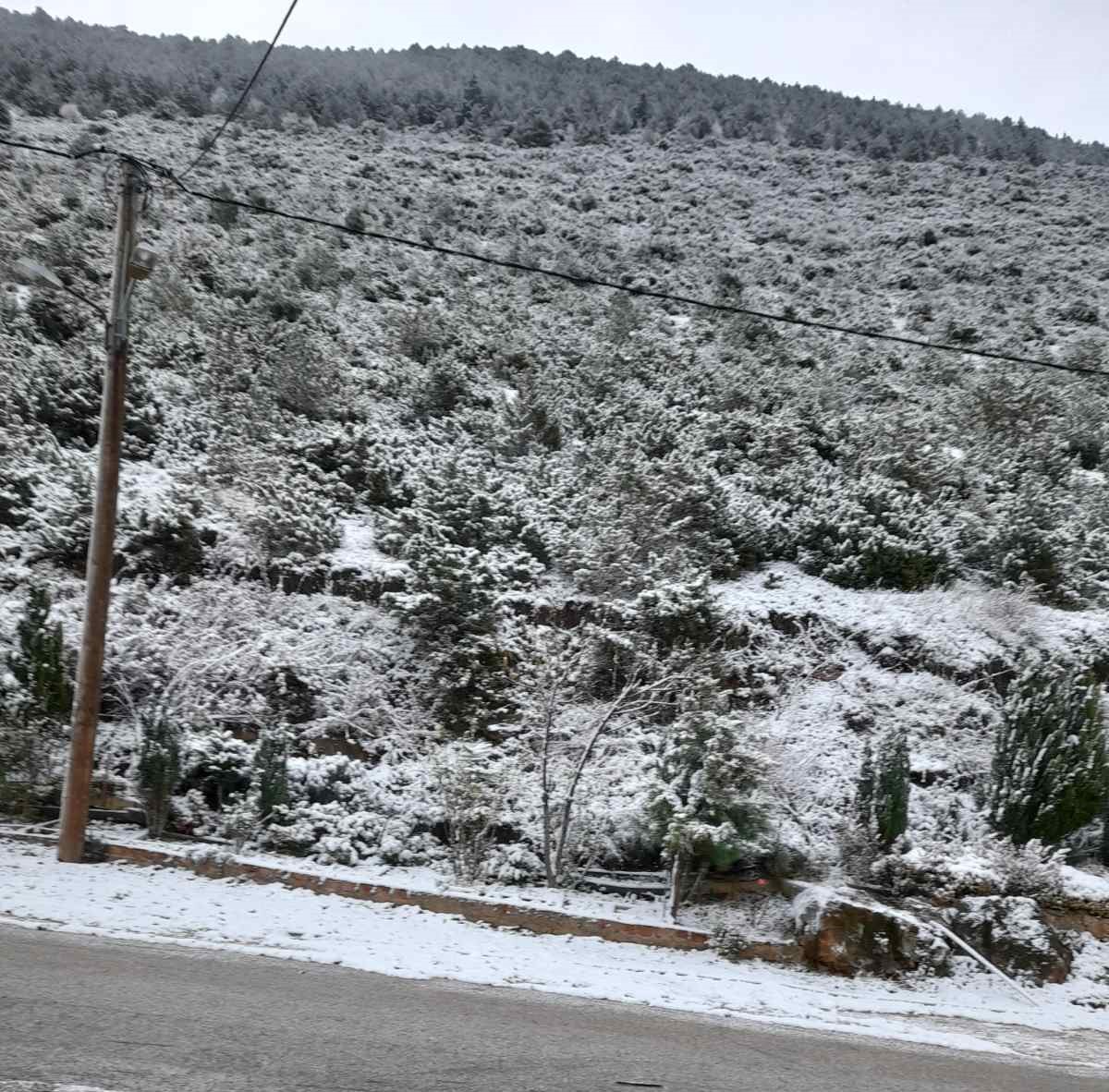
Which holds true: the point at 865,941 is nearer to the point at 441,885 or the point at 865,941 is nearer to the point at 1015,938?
the point at 1015,938

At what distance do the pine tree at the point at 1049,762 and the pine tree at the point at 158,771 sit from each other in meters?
8.60

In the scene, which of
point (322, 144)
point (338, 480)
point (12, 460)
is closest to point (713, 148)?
point (322, 144)

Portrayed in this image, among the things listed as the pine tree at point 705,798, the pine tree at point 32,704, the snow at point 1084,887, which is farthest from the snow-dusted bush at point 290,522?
the snow at point 1084,887

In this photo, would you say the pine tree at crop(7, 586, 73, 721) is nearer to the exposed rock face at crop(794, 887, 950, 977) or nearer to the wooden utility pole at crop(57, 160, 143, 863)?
the wooden utility pole at crop(57, 160, 143, 863)

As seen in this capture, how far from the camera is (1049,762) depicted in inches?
357

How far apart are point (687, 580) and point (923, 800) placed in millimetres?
3975

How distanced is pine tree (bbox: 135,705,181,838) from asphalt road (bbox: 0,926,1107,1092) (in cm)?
247

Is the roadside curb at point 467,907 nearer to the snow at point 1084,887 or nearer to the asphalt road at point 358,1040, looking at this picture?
the asphalt road at point 358,1040

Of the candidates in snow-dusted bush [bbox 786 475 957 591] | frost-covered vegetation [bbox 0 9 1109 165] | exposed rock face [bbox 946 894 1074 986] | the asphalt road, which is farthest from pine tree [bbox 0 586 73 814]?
frost-covered vegetation [bbox 0 9 1109 165]

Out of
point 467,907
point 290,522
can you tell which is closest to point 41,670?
point 290,522

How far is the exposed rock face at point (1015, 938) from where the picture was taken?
7.47m

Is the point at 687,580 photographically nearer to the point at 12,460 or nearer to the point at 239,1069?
the point at 239,1069

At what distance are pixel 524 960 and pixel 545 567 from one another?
7.19 meters

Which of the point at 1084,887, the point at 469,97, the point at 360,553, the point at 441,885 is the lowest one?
the point at 441,885
